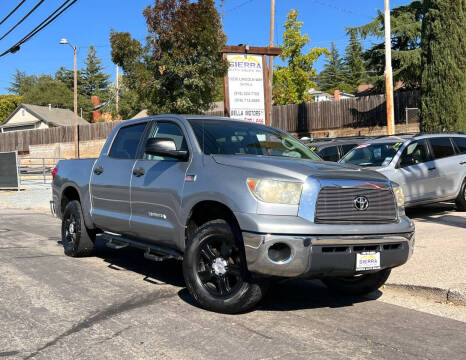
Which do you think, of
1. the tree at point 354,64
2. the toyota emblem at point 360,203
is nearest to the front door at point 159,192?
the toyota emblem at point 360,203

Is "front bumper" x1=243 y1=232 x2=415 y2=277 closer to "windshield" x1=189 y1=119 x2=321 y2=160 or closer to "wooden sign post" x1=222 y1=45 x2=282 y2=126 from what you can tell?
"windshield" x1=189 y1=119 x2=321 y2=160

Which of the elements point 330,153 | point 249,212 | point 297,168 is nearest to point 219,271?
point 249,212

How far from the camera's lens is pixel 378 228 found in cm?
457

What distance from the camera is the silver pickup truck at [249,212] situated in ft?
14.1

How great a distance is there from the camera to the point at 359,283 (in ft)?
17.9

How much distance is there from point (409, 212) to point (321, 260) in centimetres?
839

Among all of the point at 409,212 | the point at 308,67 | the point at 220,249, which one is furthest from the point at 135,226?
the point at 308,67

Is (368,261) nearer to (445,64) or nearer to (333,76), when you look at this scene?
(445,64)

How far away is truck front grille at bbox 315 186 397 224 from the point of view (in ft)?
14.4

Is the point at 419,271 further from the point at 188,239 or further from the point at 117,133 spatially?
the point at 117,133

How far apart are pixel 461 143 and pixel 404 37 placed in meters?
24.2

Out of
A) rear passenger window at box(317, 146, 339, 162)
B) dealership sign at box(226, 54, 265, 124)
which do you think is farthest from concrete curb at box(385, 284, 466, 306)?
dealership sign at box(226, 54, 265, 124)

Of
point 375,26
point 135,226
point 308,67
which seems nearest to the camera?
point 135,226

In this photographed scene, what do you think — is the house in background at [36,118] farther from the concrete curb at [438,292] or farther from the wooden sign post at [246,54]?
the concrete curb at [438,292]
